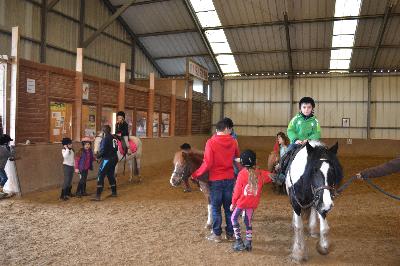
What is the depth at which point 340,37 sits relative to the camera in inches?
695

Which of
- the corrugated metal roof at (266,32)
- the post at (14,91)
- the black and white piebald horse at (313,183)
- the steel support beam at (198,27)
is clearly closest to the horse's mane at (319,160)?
the black and white piebald horse at (313,183)

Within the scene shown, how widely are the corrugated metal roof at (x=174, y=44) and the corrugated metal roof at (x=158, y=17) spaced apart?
72 centimetres

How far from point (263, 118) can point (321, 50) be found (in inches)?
218

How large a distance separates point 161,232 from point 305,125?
2858 mm

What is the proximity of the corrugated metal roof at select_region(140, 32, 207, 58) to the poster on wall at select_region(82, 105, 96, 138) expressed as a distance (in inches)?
394

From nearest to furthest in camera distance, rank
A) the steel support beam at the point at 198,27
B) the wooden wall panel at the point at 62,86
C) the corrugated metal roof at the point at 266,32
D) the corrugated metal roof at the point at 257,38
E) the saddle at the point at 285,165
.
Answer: the saddle at the point at 285,165 < the wooden wall panel at the point at 62,86 < the corrugated metal roof at the point at 266,32 < the steel support beam at the point at 198,27 < the corrugated metal roof at the point at 257,38

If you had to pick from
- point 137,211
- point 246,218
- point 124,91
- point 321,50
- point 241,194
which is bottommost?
point 137,211

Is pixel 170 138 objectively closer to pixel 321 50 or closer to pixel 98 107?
pixel 98 107

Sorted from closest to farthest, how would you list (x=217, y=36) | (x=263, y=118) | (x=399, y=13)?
(x=399, y=13) → (x=217, y=36) → (x=263, y=118)

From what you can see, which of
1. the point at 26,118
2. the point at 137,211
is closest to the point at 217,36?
the point at 26,118

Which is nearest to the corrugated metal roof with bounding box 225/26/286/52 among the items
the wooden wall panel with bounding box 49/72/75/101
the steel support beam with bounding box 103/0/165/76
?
the steel support beam with bounding box 103/0/165/76

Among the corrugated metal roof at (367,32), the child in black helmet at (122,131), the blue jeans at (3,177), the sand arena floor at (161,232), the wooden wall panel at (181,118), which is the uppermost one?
the corrugated metal roof at (367,32)

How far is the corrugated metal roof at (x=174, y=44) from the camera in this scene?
1967cm

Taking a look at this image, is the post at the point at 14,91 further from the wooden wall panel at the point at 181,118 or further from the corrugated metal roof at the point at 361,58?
the corrugated metal roof at the point at 361,58
